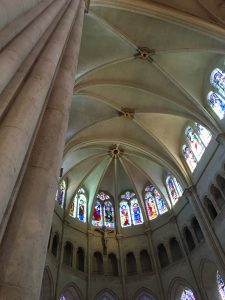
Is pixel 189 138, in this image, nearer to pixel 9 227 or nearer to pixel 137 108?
pixel 137 108

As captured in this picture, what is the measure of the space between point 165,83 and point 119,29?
3.76 meters

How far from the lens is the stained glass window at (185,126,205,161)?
15.1m

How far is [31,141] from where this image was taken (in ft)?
10.8

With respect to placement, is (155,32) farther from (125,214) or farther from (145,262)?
(145,262)

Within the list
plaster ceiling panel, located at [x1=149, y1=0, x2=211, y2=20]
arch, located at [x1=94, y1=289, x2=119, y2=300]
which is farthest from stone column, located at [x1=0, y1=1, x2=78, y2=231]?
arch, located at [x1=94, y1=289, x2=119, y2=300]

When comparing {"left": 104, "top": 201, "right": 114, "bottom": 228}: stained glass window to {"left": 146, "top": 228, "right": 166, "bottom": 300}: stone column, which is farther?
{"left": 104, "top": 201, "right": 114, "bottom": 228}: stained glass window

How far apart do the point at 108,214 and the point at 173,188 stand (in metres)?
4.69

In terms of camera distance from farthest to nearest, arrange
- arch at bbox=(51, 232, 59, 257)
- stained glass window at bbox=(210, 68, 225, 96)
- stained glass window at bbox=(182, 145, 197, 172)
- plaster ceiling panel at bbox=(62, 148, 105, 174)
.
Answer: plaster ceiling panel at bbox=(62, 148, 105, 174)
stained glass window at bbox=(182, 145, 197, 172)
arch at bbox=(51, 232, 59, 257)
stained glass window at bbox=(210, 68, 225, 96)

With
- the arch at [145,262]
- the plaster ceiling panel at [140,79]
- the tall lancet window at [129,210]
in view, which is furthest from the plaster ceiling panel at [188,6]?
the arch at [145,262]

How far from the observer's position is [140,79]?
15.0 m

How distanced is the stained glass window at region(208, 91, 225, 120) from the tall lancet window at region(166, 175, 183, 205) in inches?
216

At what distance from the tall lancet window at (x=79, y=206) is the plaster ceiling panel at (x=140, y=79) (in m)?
7.54

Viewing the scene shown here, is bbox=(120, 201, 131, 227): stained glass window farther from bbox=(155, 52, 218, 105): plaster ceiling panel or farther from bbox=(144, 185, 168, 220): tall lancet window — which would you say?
bbox=(155, 52, 218, 105): plaster ceiling panel

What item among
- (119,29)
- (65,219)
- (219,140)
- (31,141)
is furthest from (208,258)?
(31,141)
